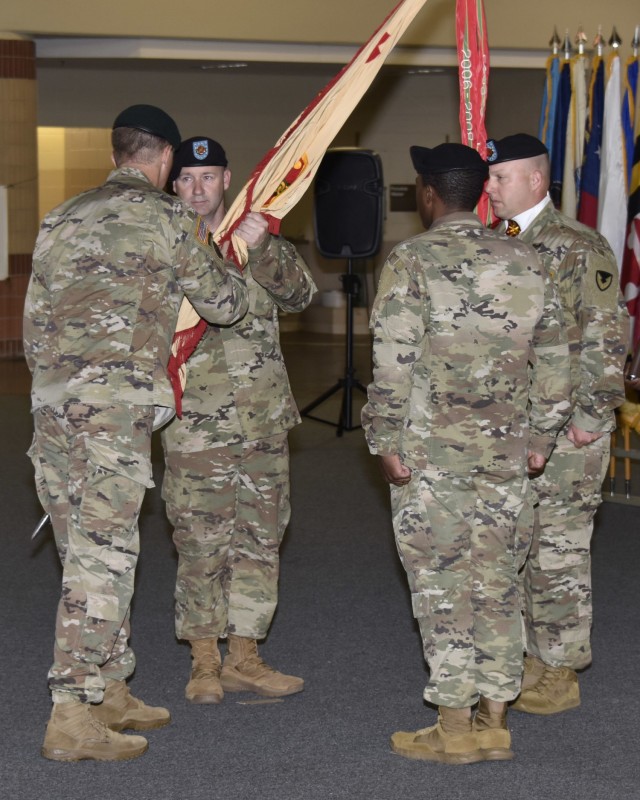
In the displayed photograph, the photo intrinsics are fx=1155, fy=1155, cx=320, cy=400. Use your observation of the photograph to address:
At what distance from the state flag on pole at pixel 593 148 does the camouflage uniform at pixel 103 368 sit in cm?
369

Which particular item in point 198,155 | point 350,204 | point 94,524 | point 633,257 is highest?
point 350,204

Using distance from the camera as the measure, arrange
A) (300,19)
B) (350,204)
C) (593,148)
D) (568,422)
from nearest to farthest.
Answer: (568,422), (593,148), (350,204), (300,19)

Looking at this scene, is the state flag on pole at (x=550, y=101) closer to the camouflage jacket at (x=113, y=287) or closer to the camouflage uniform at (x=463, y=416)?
the camouflage uniform at (x=463, y=416)

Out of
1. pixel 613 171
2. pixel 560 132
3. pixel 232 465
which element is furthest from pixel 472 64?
pixel 560 132

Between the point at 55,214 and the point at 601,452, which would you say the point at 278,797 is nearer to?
the point at 601,452

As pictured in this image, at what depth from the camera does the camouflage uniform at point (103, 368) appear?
284cm

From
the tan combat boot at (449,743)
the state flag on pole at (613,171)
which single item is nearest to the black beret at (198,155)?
the tan combat boot at (449,743)

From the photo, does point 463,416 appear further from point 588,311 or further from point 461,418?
point 588,311

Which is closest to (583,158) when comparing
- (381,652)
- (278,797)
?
(381,652)

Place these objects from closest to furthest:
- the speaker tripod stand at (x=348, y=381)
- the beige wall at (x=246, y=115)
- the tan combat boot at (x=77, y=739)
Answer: the tan combat boot at (x=77, y=739) < the speaker tripod stand at (x=348, y=381) < the beige wall at (x=246, y=115)

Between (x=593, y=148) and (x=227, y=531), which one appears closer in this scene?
(x=227, y=531)

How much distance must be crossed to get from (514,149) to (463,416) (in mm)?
823

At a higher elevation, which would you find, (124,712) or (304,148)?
(304,148)

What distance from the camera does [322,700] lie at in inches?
135
